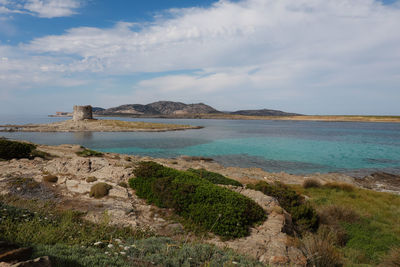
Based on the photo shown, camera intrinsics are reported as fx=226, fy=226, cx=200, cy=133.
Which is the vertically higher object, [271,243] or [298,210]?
[271,243]

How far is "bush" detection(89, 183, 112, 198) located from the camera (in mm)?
10438

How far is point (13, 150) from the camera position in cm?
1709

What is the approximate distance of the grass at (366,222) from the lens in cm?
810

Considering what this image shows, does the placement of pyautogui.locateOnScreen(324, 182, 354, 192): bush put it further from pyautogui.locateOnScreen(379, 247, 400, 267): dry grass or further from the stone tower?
the stone tower

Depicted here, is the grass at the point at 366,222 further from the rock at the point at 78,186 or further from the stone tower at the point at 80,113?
the stone tower at the point at 80,113

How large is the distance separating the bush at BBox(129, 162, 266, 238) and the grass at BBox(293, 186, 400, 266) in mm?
3270

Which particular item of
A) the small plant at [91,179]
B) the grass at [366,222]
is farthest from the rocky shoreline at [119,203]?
the grass at [366,222]

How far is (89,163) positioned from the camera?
13.5m

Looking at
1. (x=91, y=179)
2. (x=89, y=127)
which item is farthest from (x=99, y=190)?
(x=89, y=127)

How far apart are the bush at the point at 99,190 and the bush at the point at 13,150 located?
10807 mm

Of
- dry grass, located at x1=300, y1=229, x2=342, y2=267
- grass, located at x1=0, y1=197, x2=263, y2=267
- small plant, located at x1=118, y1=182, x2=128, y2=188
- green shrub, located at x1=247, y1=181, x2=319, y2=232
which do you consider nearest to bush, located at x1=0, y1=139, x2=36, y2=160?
small plant, located at x1=118, y1=182, x2=128, y2=188

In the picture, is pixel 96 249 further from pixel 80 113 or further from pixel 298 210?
pixel 80 113

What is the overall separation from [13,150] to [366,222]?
907 inches

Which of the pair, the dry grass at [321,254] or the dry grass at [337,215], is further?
the dry grass at [337,215]
